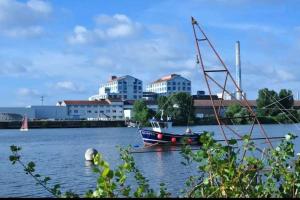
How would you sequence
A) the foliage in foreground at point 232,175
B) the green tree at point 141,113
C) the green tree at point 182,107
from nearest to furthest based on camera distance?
the foliage in foreground at point 232,175, the green tree at point 141,113, the green tree at point 182,107

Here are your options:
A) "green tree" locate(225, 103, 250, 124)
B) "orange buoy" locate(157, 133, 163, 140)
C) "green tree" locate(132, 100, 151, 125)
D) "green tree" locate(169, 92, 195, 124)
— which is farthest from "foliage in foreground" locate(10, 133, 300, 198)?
"green tree" locate(169, 92, 195, 124)

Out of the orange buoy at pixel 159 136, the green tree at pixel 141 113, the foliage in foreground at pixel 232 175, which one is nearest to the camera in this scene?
the foliage in foreground at pixel 232 175

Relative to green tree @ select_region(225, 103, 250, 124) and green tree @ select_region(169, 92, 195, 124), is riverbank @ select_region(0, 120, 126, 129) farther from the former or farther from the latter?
green tree @ select_region(225, 103, 250, 124)

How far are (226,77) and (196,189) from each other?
1440 cm

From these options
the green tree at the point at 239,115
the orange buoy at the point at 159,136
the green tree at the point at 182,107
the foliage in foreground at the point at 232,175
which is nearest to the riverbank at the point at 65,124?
the green tree at the point at 182,107

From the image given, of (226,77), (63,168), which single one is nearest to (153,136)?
(63,168)

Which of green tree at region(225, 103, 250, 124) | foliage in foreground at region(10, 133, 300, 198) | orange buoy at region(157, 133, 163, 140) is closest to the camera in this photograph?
foliage in foreground at region(10, 133, 300, 198)

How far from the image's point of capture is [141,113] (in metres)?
168

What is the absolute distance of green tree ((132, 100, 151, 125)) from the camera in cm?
16500

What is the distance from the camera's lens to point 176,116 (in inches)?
6619

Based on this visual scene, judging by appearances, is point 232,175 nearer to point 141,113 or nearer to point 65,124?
point 141,113

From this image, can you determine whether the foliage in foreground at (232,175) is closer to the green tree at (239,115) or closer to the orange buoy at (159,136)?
the green tree at (239,115)

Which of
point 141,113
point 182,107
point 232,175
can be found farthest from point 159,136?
point 182,107

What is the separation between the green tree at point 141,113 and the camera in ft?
541
